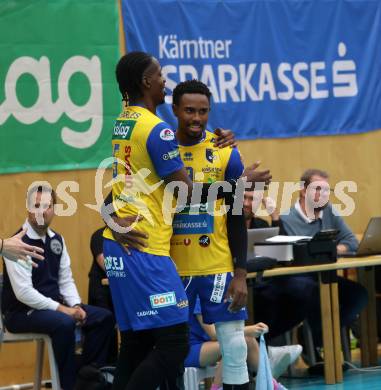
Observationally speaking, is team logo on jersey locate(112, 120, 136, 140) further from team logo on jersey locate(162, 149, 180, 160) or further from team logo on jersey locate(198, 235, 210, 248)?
team logo on jersey locate(198, 235, 210, 248)

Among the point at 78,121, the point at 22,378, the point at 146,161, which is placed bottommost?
the point at 22,378

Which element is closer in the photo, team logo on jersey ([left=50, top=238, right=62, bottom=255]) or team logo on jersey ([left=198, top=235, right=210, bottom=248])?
team logo on jersey ([left=198, top=235, right=210, bottom=248])

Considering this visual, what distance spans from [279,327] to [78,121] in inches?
85.9

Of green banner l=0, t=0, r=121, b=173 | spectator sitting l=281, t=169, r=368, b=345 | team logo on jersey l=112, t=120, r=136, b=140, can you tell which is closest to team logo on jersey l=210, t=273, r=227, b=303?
team logo on jersey l=112, t=120, r=136, b=140

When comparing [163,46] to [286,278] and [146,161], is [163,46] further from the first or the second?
[146,161]

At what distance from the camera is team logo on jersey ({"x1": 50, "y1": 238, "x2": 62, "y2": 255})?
6.58 meters

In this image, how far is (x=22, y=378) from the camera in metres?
7.29

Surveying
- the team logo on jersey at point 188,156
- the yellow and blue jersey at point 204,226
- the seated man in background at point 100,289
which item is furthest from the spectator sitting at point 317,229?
the team logo on jersey at point 188,156

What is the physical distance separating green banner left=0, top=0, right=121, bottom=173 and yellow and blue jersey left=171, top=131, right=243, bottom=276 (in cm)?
275

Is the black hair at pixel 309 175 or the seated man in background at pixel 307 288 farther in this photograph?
the black hair at pixel 309 175

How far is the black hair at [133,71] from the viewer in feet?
14.3

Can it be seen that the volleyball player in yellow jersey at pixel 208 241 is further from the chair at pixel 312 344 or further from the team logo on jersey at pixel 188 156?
the chair at pixel 312 344

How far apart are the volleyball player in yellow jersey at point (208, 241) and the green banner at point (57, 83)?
2.70 metres

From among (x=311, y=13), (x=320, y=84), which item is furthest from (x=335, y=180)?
(x=311, y=13)
